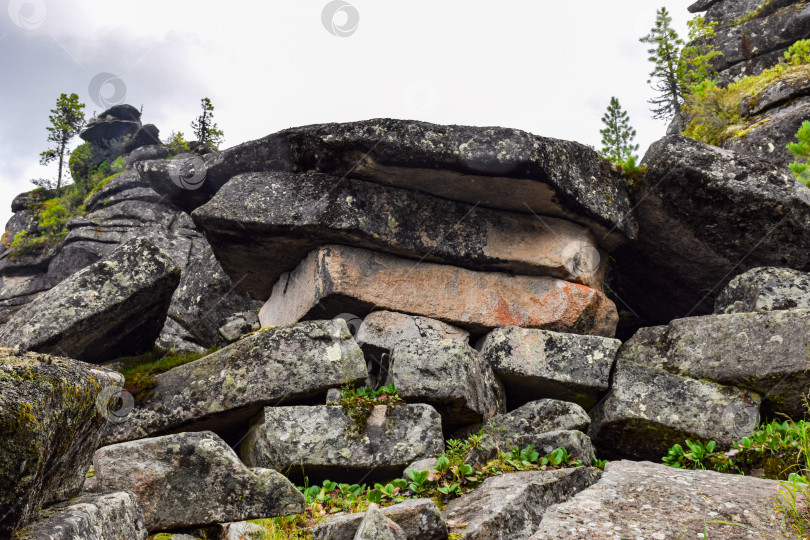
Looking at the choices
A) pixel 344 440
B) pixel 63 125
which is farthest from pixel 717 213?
pixel 63 125

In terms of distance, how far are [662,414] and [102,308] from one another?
296 inches

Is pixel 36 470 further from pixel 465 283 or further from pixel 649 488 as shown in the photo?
pixel 465 283

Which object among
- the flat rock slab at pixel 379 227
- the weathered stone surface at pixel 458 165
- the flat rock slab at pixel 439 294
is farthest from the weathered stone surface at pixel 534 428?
the weathered stone surface at pixel 458 165

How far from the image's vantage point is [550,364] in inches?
331

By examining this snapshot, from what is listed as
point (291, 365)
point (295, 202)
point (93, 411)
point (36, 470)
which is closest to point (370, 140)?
point (295, 202)

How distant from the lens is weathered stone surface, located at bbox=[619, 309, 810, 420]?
7.38 meters

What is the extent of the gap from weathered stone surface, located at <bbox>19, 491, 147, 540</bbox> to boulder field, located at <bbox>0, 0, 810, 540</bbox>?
1474mm

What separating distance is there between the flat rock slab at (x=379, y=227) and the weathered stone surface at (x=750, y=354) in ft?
6.29

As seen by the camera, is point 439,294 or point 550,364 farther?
point 439,294

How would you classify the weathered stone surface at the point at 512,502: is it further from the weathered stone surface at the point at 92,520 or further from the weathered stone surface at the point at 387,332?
the weathered stone surface at the point at 387,332

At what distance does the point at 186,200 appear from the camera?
35.3ft

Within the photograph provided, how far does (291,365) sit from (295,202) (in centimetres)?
258

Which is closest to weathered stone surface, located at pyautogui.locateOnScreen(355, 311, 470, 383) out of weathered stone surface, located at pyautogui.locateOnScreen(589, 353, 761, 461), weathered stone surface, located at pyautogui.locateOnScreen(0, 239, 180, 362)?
weathered stone surface, located at pyautogui.locateOnScreen(589, 353, 761, 461)

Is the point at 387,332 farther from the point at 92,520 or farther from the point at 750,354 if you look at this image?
the point at 92,520
